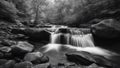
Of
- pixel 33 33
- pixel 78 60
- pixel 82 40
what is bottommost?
pixel 78 60

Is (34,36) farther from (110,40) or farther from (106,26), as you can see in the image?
(110,40)

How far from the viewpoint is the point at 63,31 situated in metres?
10.4

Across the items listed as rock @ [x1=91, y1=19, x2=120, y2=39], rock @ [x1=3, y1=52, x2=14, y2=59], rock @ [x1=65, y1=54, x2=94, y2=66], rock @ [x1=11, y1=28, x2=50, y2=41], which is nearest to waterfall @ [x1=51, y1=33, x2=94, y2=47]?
rock @ [x1=11, y1=28, x2=50, y2=41]

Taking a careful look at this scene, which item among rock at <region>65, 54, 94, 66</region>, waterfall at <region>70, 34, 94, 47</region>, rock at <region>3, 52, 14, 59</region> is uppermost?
waterfall at <region>70, 34, 94, 47</region>

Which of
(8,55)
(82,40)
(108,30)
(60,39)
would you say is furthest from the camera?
(60,39)

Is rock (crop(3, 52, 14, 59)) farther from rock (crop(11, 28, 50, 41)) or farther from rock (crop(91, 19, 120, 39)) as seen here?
rock (crop(91, 19, 120, 39))

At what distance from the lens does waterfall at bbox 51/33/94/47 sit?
8.72m

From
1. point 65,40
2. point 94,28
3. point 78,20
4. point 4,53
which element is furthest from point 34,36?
point 78,20

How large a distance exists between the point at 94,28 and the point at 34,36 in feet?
21.5

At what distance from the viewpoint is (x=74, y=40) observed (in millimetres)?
8984

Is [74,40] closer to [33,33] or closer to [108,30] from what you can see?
[108,30]

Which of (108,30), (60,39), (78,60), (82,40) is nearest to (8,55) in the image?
(78,60)

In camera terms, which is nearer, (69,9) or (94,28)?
(94,28)

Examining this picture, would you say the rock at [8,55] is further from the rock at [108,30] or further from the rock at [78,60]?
the rock at [108,30]
